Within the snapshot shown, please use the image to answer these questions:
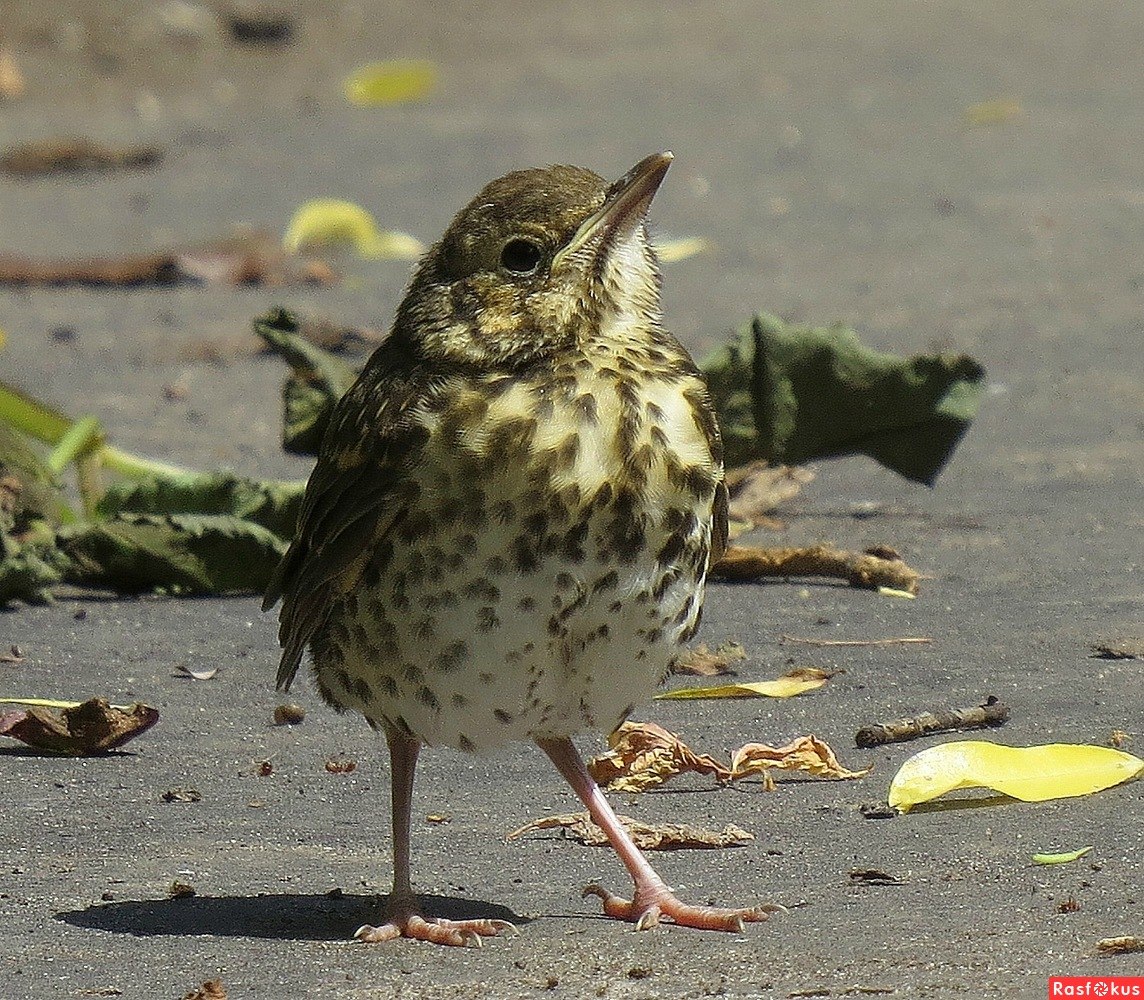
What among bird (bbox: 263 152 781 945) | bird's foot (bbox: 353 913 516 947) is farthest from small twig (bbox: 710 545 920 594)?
bird's foot (bbox: 353 913 516 947)

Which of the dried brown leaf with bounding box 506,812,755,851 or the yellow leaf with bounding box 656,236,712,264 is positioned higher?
the yellow leaf with bounding box 656,236,712,264

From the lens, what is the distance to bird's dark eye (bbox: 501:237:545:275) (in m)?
4.79

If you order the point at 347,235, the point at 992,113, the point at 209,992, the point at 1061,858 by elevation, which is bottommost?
the point at 209,992

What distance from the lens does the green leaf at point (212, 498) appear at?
295 inches

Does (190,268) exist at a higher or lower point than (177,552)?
higher

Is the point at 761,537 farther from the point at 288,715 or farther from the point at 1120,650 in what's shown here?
the point at 288,715

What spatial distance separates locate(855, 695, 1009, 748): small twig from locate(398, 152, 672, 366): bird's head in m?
1.36

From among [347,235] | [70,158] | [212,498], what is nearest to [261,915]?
[212,498]

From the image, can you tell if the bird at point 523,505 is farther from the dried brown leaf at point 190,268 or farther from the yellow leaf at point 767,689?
the dried brown leaf at point 190,268

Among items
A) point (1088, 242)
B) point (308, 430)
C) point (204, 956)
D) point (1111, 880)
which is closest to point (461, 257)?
point (204, 956)

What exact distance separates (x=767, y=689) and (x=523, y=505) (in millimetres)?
1738

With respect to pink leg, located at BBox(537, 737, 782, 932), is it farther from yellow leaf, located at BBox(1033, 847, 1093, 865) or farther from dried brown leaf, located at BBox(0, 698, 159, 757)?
dried brown leaf, located at BBox(0, 698, 159, 757)

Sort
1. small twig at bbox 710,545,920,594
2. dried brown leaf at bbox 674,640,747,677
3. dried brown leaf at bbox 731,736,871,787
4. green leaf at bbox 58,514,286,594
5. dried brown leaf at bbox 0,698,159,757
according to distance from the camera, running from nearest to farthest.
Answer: dried brown leaf at bbox 731,736,871,787, dried brown leaf at bbox 0,698,159,757, dried brown leaf at bbox 674,640,747,677, small twig at bbox 710,545,920,594, green leaf at bbox 58,514,286,594

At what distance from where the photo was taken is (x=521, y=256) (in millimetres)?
4812
